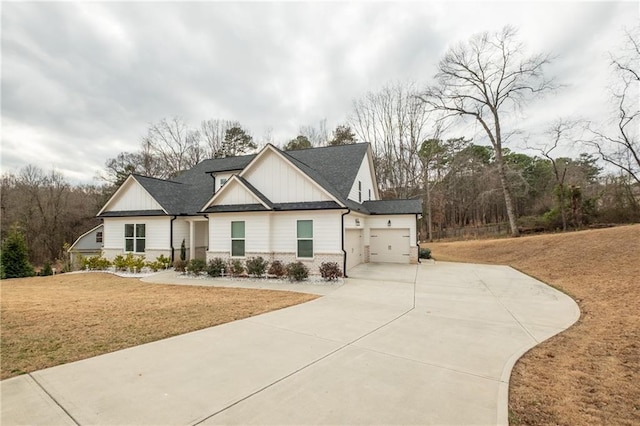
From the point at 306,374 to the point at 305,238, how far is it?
377 inches

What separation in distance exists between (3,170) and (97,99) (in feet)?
76.3

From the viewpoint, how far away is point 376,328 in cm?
620

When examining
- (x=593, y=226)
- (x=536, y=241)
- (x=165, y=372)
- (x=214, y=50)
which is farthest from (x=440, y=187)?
(x=165, y=372)

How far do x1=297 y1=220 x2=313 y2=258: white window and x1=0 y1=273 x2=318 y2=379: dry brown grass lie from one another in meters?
3.29

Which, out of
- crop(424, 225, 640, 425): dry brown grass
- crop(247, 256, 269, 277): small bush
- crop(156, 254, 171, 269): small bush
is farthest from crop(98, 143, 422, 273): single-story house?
crop(424, 225, 640, 425): dry brown grass

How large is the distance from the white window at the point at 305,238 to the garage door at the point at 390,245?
611 centimetres

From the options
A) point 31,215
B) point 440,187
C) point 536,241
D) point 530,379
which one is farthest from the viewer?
point 440,187

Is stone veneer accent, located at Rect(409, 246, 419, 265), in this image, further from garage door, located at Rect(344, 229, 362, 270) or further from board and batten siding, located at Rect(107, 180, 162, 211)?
board and batten siding, located at Rect(107, 180, 162, 211)

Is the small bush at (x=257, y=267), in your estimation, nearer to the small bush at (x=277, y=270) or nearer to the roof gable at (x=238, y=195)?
the small bush at (x=277, y=270)

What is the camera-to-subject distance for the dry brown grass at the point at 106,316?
488cm

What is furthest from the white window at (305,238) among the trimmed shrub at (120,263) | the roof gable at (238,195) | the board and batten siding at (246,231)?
the trimmed shrub at (120,263)

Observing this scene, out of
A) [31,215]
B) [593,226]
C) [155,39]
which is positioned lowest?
[593,226]

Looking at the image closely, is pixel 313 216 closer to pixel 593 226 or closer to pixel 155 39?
pixel 155 39

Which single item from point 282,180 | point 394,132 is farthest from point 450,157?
point 282,180
